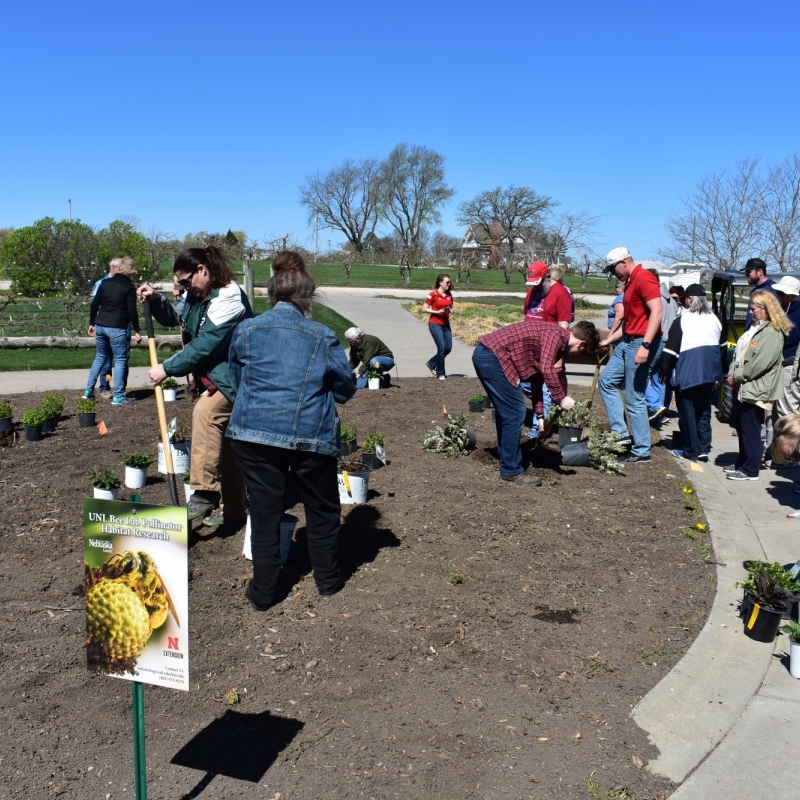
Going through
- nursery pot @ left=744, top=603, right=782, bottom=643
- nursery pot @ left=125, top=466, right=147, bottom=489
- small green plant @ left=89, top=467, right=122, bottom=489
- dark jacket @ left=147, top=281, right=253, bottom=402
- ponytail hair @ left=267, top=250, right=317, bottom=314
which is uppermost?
ponytail hair @ left=267, top=250, right=317, bottom=314

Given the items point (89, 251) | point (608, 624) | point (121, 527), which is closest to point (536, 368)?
point (608, 624)

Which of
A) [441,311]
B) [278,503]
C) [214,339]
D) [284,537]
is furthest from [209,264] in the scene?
[441,311]

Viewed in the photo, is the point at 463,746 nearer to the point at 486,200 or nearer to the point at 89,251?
the point at 89,251

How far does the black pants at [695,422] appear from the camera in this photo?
26.7 ft

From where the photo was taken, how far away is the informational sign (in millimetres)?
2781

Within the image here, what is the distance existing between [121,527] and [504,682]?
2011 millimetres

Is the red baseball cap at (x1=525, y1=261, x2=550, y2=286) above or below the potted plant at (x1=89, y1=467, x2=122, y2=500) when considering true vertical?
above

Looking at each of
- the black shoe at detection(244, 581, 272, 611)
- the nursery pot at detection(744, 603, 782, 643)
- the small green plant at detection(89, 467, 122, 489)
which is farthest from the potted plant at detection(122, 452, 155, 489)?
the nursery pot at detection(744, 603, 782, 643)

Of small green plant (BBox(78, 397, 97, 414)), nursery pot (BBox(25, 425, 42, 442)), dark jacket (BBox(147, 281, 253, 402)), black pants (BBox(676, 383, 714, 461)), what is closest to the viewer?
dark jacket (BBox(147, 281, 253, 402))

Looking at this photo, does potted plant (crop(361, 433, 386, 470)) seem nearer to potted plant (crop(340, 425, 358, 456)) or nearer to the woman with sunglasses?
potted plant (crop(340, 425, 358, 456))

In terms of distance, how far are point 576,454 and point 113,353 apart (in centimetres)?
602

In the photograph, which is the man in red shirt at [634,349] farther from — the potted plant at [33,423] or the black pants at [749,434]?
the potted plant at [33,423]

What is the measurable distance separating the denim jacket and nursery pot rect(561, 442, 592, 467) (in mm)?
3624

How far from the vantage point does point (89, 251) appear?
1001 inches
